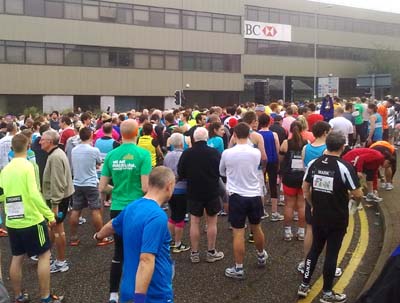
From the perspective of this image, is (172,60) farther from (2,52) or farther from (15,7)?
(2,52)

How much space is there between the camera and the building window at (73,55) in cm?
3588

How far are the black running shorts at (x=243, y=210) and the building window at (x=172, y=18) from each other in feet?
121

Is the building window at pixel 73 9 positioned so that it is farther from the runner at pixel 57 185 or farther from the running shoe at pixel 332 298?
the running shoe at pixel 332 298

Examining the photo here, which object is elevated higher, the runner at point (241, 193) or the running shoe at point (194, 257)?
the runner at point (241, 193)

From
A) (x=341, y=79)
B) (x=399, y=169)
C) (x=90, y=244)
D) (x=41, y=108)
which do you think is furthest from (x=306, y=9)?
(x=90, y=244)

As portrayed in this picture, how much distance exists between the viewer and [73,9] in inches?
1407

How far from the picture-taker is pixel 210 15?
42812 millimetres

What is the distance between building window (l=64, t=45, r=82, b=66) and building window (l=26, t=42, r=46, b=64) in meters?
1.81

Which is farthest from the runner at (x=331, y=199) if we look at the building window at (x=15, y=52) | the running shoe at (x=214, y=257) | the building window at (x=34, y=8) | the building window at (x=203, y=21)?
the building window at (x=203, y=21)

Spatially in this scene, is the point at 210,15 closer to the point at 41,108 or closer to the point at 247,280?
the point at 41,108

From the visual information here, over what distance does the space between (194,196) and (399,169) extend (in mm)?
7847

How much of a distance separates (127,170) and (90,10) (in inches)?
1340

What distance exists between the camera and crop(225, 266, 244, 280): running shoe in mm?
5637

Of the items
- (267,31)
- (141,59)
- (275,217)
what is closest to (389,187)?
(275,217)
